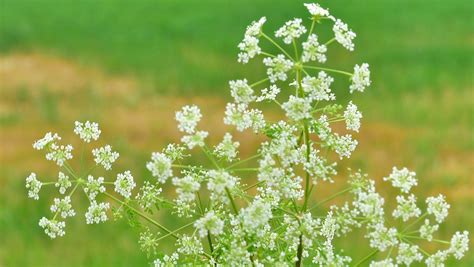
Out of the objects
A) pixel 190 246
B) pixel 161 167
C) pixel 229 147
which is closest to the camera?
pixel 161 167

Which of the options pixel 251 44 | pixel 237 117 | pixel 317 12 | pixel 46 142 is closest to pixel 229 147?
pixel 237 117

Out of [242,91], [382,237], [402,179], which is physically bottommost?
[382,237]

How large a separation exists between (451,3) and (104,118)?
5.54m

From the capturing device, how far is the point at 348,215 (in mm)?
1495

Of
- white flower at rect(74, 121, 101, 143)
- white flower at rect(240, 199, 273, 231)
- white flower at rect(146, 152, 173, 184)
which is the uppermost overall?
white flower at rect(74, 121, 101, 143)

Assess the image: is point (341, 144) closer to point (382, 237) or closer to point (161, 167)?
point (382, 237)

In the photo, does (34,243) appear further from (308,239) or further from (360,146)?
(308,239)

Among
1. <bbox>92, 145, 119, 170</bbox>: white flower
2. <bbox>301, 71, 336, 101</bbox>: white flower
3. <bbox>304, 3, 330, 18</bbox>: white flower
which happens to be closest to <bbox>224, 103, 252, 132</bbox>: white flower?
<bbox>301, 71, 336, 101</bbox>: white flower

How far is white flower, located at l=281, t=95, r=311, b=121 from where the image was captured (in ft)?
4.68

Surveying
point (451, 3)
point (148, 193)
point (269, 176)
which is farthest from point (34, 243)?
point (451, 3)

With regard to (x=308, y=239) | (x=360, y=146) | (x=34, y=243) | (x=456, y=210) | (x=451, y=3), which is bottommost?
(x=308, y=239)

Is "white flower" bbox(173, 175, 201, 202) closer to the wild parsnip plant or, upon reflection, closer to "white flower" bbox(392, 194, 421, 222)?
the wild parsnip plant

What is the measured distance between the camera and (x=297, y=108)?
1432 millimetres

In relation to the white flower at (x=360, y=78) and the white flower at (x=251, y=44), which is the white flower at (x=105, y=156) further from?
the white flower at (x=360, y=78)
